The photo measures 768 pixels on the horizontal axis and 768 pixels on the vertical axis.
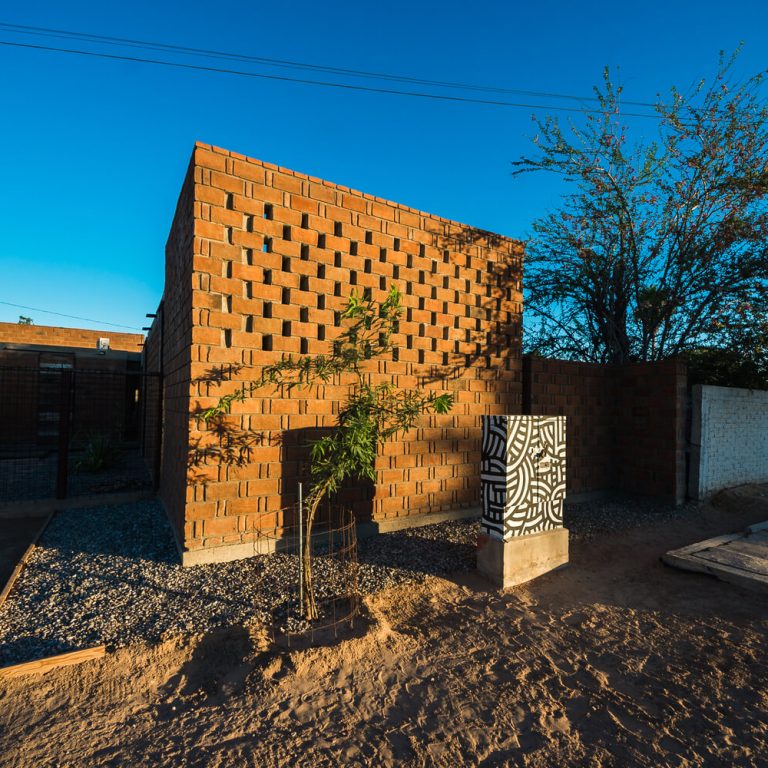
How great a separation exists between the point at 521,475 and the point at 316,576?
2109 mm

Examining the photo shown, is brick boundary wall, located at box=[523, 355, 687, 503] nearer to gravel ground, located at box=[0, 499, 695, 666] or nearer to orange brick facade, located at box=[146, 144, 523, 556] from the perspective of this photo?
orange brick facade, located at box=[146, 144, 523, 556]

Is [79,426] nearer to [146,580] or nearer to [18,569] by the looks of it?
[18,569]

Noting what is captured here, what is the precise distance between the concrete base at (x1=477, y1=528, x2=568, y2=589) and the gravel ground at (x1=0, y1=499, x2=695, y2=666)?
1.09 ft

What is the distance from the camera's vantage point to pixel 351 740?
2.10 m

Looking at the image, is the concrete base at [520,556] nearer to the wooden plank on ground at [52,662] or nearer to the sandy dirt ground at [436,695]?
the sandy dirt ground at [436,695]

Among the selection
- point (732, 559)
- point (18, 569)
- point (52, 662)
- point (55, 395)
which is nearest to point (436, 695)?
point (52, 662)

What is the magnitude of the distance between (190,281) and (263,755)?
12.2ft

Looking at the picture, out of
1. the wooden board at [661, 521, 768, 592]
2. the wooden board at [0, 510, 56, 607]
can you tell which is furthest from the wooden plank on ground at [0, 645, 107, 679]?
the wooden board at [661, 521, 768, 592]

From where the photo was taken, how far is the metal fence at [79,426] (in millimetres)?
8391

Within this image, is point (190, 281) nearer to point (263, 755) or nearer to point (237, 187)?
point (237, 187)

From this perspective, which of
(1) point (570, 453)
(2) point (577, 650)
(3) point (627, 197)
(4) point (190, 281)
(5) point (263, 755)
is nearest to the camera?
(5) point (263, 755)

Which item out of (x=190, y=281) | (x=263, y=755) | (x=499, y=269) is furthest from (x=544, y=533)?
(x=190, y=281)

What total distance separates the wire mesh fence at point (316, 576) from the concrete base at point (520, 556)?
1240 millimetres

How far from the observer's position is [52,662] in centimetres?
256
